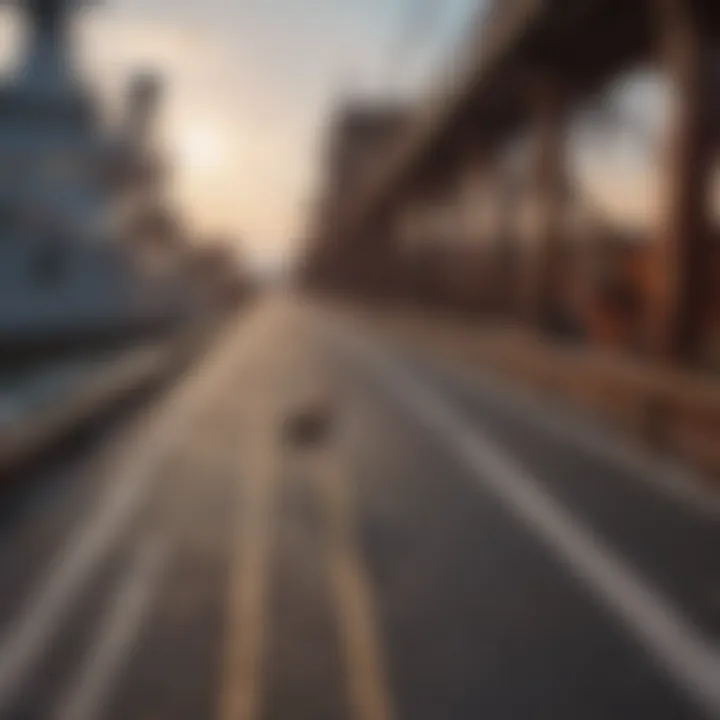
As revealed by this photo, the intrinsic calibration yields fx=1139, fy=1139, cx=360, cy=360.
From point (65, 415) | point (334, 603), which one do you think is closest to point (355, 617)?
point (334, 603)

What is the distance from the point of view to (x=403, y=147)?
151 feet

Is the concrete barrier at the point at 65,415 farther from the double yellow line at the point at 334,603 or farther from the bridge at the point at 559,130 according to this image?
the bridge at the point at 559,130

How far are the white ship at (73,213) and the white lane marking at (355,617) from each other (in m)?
37.3

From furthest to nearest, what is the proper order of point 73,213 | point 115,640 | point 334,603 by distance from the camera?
point 73,213
point 334,603
point 115,640

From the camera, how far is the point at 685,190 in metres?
15.8

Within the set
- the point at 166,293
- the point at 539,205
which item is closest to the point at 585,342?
the point at 539,205

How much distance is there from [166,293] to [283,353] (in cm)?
2306

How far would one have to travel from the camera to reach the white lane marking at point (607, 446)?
38.7ft

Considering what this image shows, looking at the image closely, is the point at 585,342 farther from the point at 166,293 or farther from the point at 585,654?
the point at 166,293

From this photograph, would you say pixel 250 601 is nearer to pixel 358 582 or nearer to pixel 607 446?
pixel 358 582

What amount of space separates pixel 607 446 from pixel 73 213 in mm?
44225

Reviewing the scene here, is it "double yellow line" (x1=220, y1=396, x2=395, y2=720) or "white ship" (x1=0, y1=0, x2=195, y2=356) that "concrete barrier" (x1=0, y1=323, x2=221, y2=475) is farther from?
"white ship" (x1=0, y1=0, x2=195, y2=356)

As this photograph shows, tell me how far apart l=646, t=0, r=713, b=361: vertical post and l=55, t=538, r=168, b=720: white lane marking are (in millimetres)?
9354

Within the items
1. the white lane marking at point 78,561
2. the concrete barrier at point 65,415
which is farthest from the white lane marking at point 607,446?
the concrete barrier at point 65,415
